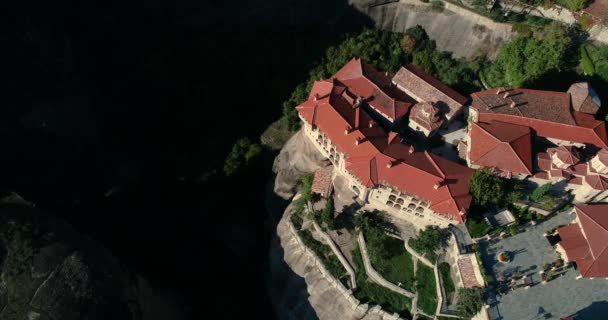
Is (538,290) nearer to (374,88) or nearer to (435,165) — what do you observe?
(435,165)

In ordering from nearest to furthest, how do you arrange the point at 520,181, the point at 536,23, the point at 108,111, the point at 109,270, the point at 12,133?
the point at 109,270 → the point at 520,181 → the point at 12,133 → the point at 536,23 → the point at 108,111

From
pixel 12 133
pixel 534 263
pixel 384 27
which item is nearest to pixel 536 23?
pixel 384 27

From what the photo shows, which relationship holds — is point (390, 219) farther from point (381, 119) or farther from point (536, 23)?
point (536, 23)

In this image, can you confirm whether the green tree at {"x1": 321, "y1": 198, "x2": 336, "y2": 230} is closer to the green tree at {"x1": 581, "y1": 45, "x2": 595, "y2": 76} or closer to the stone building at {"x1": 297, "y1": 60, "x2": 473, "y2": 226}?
the stone building at {"x1": 297, "y1": 60, "x2": 473, "y2": 226}

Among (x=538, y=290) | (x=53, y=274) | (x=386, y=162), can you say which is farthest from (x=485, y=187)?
(x=53, y=274)

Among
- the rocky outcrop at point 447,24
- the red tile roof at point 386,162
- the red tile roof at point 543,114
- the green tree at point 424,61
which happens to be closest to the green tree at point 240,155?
the red tile roof at point 386,162

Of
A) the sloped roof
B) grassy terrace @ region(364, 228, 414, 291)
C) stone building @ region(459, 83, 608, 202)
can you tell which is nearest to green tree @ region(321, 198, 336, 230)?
grassy terrace @ region(364, 228, 414, 291)
